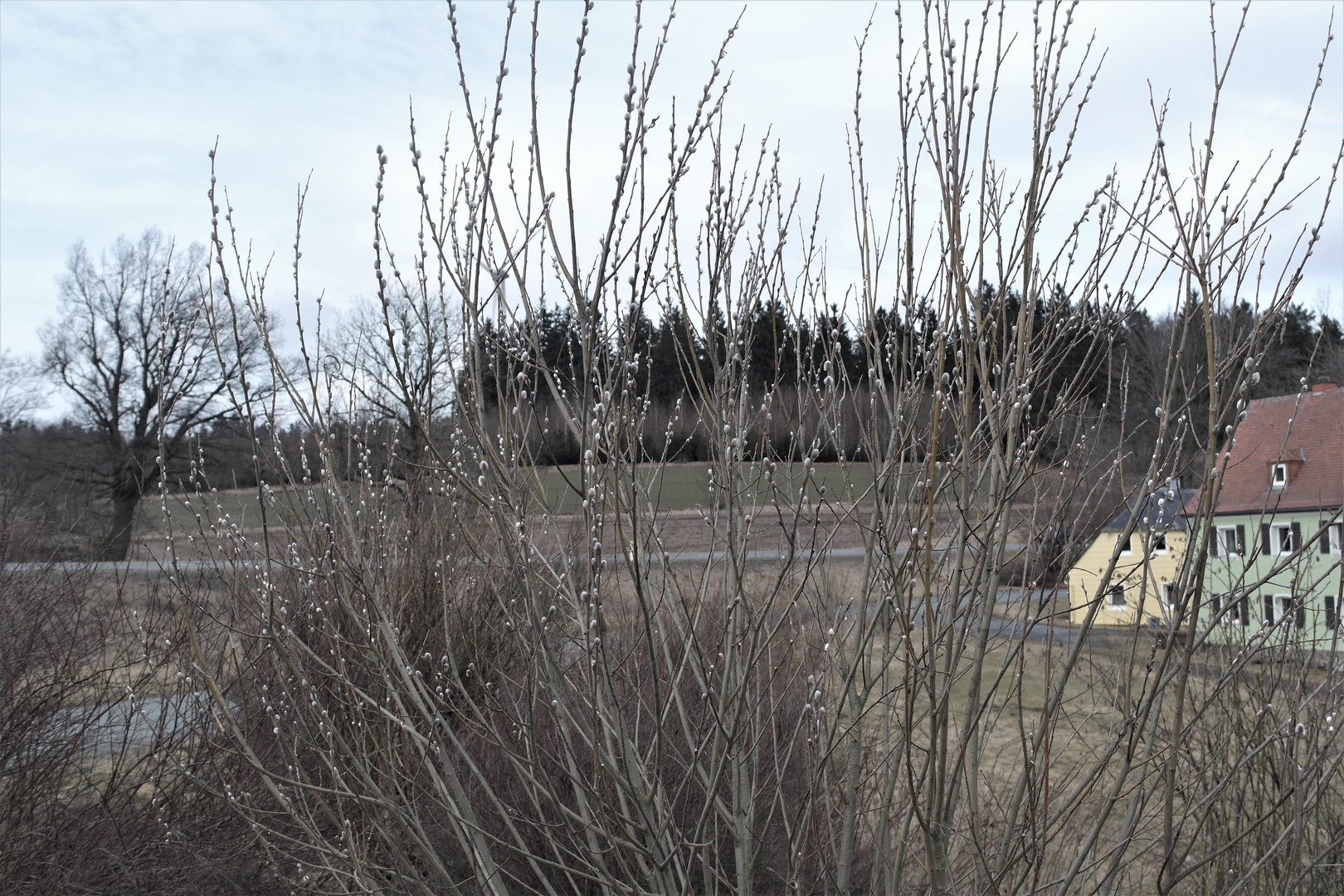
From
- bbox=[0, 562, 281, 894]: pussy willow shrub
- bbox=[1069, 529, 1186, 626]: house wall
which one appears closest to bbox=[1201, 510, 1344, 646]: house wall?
bbox=[1069, 529, 1186, 626]: house wall

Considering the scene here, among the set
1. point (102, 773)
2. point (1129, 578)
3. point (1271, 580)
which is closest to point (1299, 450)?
point (1271, 580)

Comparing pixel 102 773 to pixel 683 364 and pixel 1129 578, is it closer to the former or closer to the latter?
pixel 683 364

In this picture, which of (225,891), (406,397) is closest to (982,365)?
(406,397)

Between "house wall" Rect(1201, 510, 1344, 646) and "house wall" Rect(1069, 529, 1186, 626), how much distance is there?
16 cm

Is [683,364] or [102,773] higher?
[683,364]

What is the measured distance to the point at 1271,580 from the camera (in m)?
2.51

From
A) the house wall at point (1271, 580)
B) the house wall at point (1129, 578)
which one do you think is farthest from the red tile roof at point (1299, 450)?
the house wall at point (1129, 578)

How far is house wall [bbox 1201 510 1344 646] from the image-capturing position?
2449 millimetres

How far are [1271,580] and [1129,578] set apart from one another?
16.0 inches

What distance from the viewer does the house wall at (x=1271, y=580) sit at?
96.4 inches

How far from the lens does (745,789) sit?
2697 millimetres

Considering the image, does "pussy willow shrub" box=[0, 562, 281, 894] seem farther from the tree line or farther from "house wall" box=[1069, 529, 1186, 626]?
"house wall" box=[1069, 529, 1186, 626]

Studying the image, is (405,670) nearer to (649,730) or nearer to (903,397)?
(903,397)

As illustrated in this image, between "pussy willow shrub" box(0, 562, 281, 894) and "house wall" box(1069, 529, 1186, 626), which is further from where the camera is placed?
"pussy willow shrub" box(0, 562, 281, 894)
